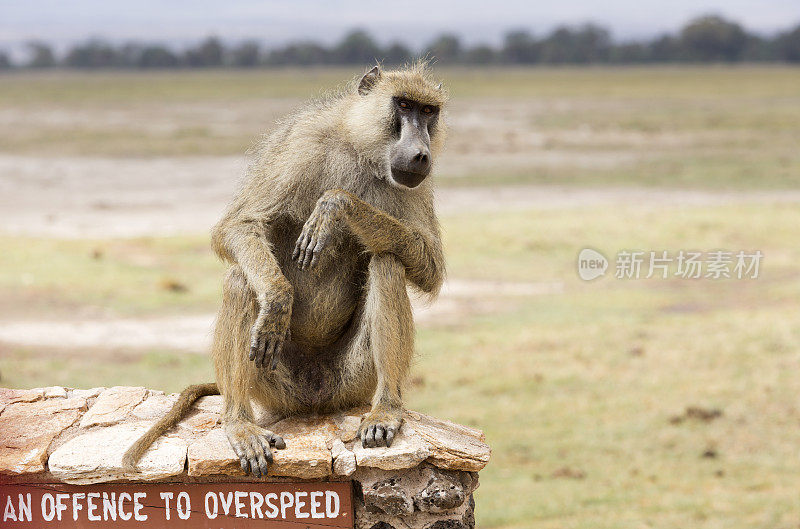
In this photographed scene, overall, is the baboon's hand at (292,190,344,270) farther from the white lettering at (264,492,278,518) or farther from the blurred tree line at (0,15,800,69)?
the blurred tree line at (0,15,800,69)

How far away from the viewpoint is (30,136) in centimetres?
3834

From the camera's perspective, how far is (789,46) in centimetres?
10731

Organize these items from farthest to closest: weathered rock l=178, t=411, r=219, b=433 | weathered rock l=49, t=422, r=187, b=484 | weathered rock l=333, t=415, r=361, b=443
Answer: weathered rock l=178, t=411, r=219, b=433 → weathered rock l=333, t=415, r=361, b=443 → weathered rock l=49, t=422, r=187, b=484

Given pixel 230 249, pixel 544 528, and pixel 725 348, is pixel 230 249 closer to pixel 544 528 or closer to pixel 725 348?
pixel 544 528

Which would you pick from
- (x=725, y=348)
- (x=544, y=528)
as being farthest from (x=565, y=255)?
(x=544, y=528)

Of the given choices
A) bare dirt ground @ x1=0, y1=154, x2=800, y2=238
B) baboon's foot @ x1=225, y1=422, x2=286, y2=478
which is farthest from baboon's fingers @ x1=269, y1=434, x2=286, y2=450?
bare dirt ground @ x1=0, y1=154, x2=800, y2=238

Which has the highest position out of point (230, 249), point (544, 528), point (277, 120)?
point (277, 120)

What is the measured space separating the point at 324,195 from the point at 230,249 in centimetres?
57

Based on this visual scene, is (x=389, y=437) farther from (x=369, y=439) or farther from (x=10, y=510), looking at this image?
(x=10, y=510)

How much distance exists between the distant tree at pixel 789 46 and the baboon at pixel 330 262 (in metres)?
108

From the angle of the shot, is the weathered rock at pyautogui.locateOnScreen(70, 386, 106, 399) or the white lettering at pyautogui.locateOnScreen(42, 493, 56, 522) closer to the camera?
Answer: the white lettering at pyautogui.locateOnScreen(42, 493, 56, 522)

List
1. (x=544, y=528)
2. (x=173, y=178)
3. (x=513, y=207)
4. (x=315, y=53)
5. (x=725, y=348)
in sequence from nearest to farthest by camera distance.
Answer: (x=544, y=528), (x=725, y=348), (x=513, y=207), (x=173, y=178), (x=315, y=53)

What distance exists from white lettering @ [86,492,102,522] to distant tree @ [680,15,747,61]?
11405 centimetres

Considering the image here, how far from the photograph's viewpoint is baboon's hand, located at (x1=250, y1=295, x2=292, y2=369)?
5.18 meters
